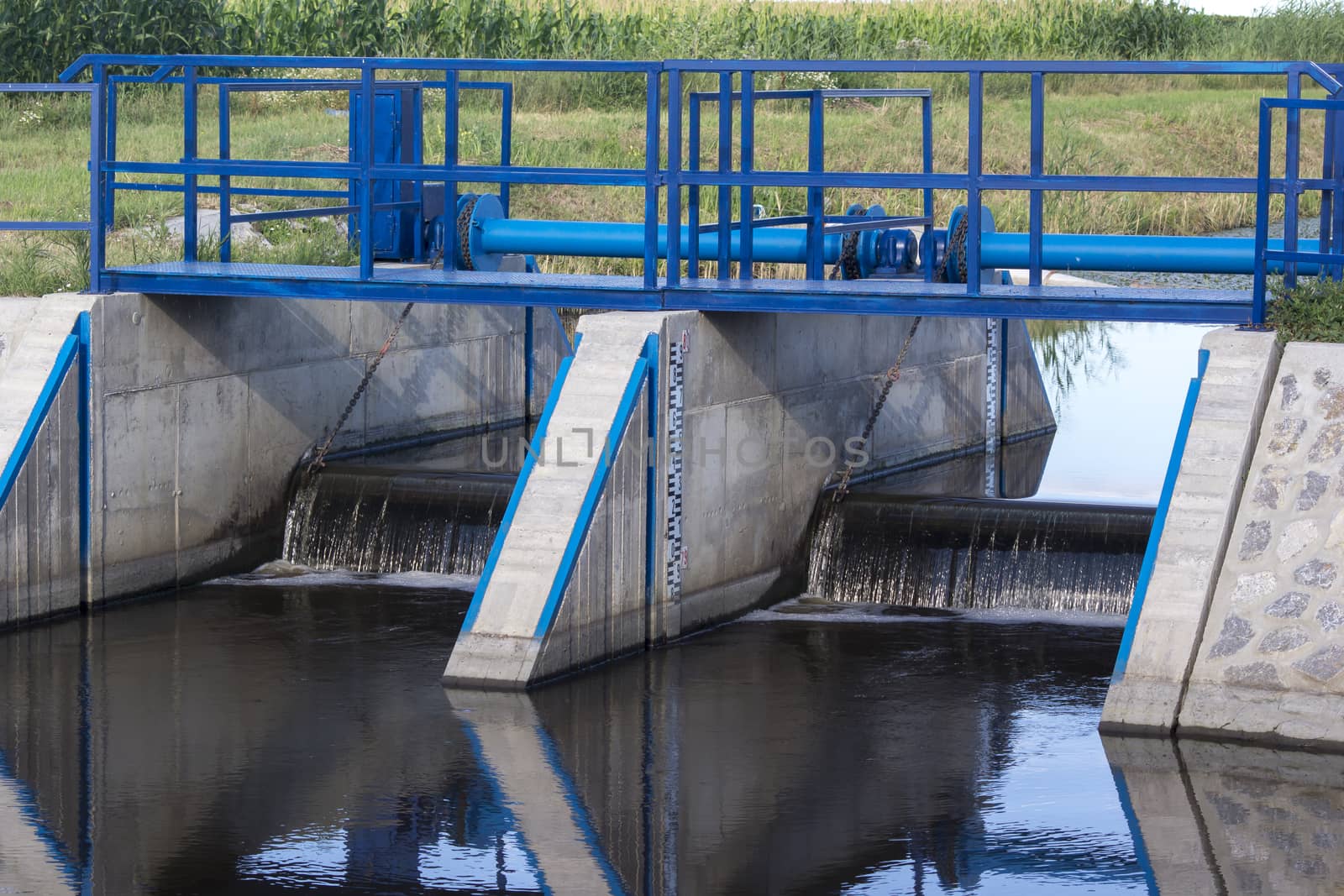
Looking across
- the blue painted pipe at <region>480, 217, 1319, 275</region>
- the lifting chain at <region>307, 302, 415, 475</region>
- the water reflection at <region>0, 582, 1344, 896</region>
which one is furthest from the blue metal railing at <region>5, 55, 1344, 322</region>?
the water reflection at <region>0, 582, 1344, 896</region>

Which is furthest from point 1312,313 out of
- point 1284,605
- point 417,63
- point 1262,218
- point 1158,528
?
point 417,63

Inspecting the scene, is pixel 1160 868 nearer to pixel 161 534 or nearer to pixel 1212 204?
pixel 161 534

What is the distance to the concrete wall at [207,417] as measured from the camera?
1408 cm

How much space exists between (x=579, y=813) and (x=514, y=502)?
2.65 meters

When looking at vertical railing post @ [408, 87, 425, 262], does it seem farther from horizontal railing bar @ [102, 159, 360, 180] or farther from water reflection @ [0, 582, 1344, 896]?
water reflection @ [0, 582, 1344, 896]

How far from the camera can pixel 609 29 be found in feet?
129

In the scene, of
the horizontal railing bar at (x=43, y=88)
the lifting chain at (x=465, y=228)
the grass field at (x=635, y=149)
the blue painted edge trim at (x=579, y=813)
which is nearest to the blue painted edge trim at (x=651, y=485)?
the blue painted edge trim at (x=579, y=813)

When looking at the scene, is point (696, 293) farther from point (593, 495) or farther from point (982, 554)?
point (982, 554)

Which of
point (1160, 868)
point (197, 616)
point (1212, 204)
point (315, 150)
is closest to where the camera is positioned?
point (1160, 868)

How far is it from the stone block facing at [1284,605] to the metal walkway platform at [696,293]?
1.69m

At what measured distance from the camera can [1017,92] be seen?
42.2 metres

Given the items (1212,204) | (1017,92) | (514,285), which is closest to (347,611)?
(514,285)

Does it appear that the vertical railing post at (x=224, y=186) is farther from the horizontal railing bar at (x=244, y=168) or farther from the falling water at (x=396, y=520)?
the falling water at (x=396, y=520)

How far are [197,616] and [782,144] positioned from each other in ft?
70.6
